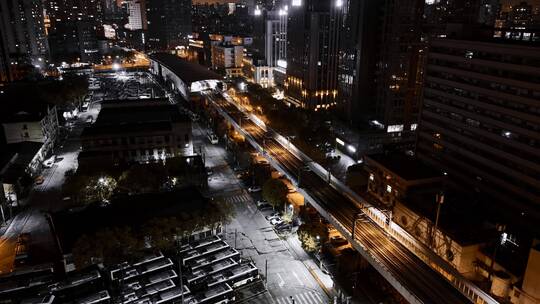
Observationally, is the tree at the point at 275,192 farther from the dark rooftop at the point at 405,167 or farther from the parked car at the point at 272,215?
the dark rooftop at the point at 405,167

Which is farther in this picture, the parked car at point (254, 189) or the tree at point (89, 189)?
the parked car at point (254, 189)

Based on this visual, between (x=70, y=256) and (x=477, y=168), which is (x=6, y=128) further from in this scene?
(x=477, y=168)

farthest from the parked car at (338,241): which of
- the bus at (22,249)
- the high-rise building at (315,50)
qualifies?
the high-rise building at (315,50)

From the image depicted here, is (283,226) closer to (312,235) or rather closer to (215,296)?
(312,235)

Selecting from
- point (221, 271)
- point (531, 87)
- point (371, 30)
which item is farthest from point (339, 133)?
point (221, 271)

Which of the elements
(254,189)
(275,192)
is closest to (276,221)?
(275,192)
